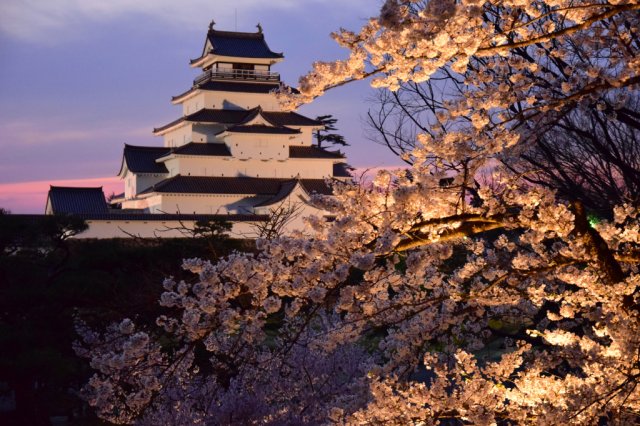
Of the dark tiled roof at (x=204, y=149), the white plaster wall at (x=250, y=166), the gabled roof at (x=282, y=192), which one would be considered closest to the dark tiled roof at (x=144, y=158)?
the white plaster wall at (x=250, y=166)

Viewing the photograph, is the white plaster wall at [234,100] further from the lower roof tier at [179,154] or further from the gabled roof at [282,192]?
the gabled roof at [282,192]

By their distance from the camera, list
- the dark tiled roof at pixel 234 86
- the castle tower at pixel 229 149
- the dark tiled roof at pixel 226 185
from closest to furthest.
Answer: the dark tiled roof at pixel 226 185 < the castle tower at pixel 229 149 < the dark tiled roof at pixel 234 86

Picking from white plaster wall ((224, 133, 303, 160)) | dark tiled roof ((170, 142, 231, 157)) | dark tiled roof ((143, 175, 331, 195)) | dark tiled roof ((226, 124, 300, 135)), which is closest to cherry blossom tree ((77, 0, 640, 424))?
dark tiled roof ((143, 175, 331, 195))

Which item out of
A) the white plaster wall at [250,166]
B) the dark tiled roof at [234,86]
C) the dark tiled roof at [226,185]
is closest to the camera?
the dark tiled roof at [226,185]

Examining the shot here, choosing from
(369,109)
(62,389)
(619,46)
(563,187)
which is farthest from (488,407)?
(62,389)

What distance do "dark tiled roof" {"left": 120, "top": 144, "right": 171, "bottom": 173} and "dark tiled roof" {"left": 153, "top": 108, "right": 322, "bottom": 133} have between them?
220cm

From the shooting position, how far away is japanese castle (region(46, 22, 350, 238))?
134 ft

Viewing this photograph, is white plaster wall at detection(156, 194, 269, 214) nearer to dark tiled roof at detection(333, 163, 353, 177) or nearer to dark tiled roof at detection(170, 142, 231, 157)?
dark tiled roof at detection(170, 142, 231, 157)

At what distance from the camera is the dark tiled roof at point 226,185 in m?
41.2

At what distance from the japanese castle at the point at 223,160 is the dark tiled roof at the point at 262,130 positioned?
5 centimetres

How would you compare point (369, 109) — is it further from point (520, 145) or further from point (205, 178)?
point (205, 178)

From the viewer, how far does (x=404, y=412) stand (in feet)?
16.8

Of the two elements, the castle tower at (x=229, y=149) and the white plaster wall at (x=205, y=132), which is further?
the white plaster wall at (x=205, y=132)

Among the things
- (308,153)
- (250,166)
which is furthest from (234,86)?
(308,153)
